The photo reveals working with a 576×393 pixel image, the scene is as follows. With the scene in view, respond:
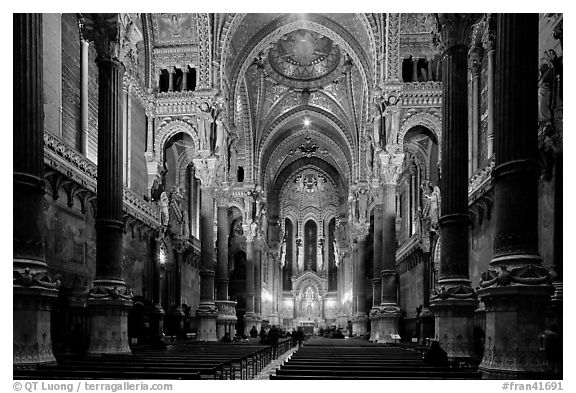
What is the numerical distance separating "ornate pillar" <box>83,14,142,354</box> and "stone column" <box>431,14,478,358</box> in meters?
6.18

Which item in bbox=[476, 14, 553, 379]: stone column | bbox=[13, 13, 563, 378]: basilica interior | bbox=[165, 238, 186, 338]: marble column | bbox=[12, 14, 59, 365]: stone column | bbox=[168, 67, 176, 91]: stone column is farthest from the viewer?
bbox=[165, 238, 186, 338]: marble column

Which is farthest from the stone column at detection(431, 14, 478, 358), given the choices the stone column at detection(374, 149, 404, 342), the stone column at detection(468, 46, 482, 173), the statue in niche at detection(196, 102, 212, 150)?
the statue in niche at detection(196, 102, 212, 150)

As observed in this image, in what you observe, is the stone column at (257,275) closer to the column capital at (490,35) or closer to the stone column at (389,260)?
the stone column at (389,260)

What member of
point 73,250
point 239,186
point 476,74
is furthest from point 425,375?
point 239,186

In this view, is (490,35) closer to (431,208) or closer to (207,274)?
(431,208)

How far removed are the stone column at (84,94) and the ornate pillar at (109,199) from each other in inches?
190

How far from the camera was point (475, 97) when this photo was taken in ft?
65.3

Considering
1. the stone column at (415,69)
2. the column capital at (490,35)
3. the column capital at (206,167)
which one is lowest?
the column capital at (206,167)

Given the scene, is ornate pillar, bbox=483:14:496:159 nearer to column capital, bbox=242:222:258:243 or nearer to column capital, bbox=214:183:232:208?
column capital, bbox=214:183:232:208

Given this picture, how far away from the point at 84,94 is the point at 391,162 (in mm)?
11419

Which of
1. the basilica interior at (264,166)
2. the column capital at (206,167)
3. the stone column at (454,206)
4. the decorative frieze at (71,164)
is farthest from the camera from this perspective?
the column capital at (206,167)

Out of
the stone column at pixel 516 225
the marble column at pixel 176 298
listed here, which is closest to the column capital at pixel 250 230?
the marble column at pixel 176 298

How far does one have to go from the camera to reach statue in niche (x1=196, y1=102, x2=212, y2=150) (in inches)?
964

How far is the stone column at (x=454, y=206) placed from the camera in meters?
11.3
